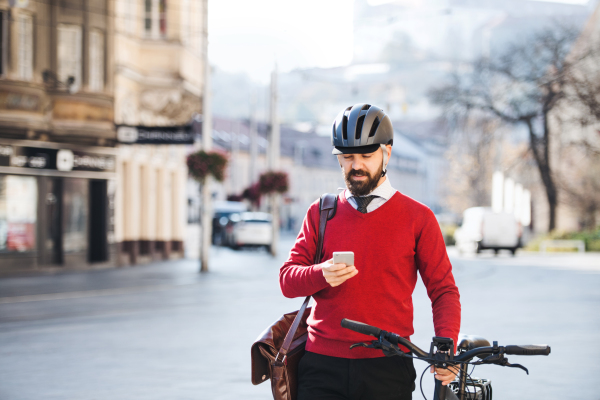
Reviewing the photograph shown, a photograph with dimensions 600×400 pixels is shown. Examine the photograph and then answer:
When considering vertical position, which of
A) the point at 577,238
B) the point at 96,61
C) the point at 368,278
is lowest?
the point at 577,238

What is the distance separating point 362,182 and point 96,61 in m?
23.1

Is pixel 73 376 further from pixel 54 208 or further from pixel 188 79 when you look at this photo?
pixel 188 79

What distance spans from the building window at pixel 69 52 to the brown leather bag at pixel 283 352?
2194cm

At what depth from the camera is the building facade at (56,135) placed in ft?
74.8

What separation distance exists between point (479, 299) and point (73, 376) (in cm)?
964

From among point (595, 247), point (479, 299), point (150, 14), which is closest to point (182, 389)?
point (479, 299)

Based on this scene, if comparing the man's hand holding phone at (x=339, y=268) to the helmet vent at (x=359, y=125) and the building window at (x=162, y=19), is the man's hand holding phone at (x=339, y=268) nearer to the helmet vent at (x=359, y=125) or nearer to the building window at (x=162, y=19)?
the helmet vent at (x=359, y=125)

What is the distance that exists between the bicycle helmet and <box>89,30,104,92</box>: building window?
2273cm

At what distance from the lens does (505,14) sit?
6407 inches

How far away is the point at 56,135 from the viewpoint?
78.9 feet

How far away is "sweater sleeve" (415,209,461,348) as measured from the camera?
3.49m

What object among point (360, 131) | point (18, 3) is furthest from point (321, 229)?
point (18, 3)

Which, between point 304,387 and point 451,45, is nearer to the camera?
point 304,387

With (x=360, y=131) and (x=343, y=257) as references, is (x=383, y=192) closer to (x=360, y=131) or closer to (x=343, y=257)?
(x=360, y=131)
